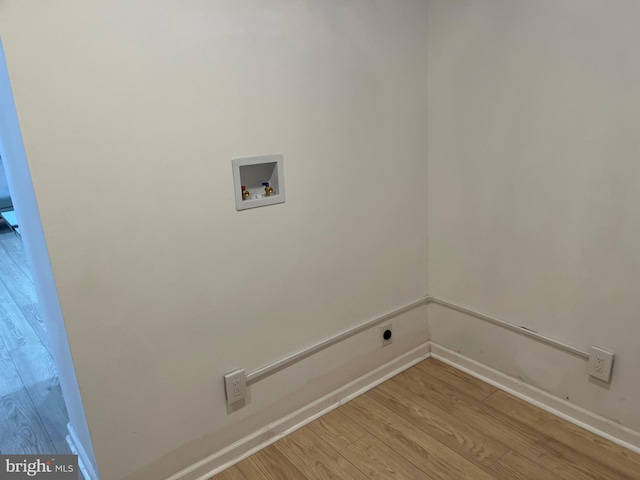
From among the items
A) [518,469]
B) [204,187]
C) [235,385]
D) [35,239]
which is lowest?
[518,469]

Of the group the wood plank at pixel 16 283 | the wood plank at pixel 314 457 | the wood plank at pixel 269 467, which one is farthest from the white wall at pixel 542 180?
the wood plank at pixel 16 283

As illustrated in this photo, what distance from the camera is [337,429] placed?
1916 millimetres

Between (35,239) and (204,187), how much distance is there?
534mm

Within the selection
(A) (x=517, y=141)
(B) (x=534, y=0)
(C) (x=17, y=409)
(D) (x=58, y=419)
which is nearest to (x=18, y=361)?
(C) (x=17, y=409)

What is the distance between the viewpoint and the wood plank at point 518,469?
5.30 ft

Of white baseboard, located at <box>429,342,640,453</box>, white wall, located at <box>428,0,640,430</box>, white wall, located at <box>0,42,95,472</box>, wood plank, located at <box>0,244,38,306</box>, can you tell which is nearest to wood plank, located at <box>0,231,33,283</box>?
wood plank, located at <box>0,244,38,306</box>

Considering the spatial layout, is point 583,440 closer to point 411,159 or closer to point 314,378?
point 314,378

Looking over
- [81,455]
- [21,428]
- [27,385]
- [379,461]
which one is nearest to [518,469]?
[379,461]

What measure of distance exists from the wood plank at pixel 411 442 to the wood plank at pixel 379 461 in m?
0.03

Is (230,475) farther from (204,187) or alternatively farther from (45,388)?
(45,388)

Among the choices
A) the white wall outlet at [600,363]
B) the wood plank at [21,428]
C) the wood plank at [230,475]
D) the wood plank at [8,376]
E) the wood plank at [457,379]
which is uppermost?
the white wall outlet at [600,363]

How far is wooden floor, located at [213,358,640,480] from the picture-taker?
1.66 meters

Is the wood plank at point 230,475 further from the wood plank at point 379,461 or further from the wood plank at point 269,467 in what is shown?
the wood plank at point 379,461

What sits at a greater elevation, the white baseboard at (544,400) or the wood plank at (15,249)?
the wood plank at (15,249)
